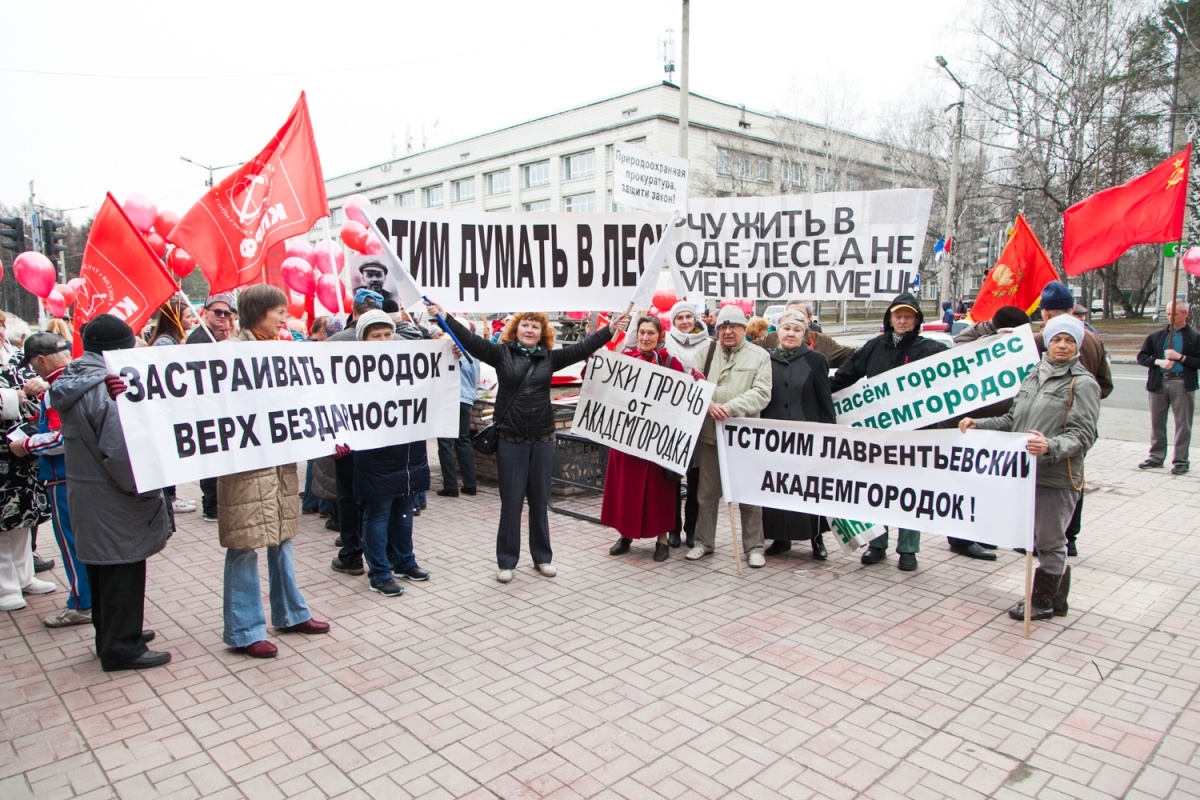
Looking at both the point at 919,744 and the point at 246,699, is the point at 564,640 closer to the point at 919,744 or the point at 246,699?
the point at 246,699

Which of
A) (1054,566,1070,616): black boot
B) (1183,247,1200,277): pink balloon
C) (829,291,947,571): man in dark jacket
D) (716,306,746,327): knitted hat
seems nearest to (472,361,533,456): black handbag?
(716,306,746,327): knitted hat

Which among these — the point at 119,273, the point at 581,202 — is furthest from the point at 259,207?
the point at 581,202


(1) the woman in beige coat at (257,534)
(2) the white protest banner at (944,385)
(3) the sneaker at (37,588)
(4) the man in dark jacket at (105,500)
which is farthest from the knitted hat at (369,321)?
(2) the white protest banner at (944,385)

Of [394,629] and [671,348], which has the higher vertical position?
[671,348]

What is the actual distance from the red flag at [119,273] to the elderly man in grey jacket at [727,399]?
13.1 feet

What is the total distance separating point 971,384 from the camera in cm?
571

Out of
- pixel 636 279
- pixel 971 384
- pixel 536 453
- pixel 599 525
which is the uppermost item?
pixel 636 279

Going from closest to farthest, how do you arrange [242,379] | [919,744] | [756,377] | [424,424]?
[919,744], [242,379], [424,424], [756,377]

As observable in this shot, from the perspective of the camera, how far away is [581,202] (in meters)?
60.4

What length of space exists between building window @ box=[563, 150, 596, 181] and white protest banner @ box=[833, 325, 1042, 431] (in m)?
55.2

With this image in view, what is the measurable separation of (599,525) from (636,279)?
8.22ft

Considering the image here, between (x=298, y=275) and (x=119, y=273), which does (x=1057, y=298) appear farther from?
(x=298, y=275)

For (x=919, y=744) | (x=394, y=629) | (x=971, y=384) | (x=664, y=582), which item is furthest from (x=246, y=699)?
(x=971, y=384)

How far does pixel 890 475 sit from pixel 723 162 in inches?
1858
